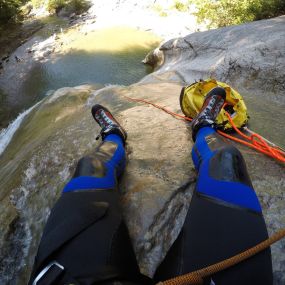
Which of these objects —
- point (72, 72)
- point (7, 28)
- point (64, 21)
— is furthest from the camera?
point (64, 21)

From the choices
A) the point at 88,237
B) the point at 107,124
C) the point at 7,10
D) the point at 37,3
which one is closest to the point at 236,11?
the point at 107,124

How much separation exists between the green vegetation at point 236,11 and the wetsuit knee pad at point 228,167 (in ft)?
29.4

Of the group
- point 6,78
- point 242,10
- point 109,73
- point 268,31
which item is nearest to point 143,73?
point 109,73

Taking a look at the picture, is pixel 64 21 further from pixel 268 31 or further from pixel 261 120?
pixel 261 120

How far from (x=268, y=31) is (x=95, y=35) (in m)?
10.4

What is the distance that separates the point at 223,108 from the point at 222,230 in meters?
1.96

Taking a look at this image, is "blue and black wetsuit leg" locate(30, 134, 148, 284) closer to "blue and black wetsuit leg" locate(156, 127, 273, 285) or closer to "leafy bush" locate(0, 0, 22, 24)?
"blue and black wetsuit leg" locate(156, 127, 273, 285)

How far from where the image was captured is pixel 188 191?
7.63 ft

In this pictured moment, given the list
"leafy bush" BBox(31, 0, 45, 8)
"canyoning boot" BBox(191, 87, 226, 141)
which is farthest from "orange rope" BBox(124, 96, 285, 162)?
"leafy bush" BBox(31, 0, 45, 8)

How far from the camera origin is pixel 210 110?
2.95 m

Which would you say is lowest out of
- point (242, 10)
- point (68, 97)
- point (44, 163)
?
point (242, 10)

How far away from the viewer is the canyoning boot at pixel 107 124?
3.05 m

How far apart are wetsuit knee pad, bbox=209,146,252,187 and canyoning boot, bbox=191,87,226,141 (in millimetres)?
698

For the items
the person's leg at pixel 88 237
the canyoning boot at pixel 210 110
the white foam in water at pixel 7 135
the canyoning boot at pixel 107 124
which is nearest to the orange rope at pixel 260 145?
the canyoning boot at pixel 210 110
